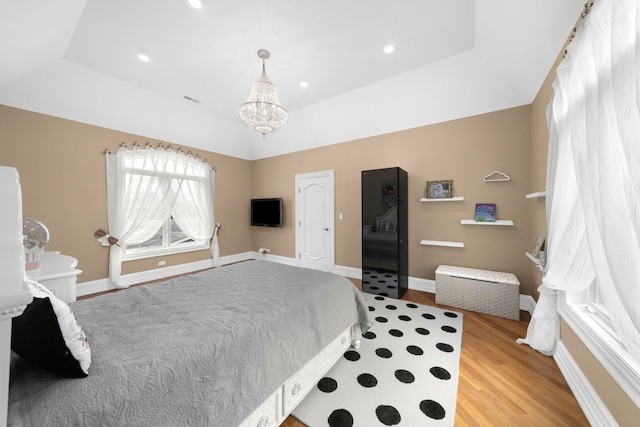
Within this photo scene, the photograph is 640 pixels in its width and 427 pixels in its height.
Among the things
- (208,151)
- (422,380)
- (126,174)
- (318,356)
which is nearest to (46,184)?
(126,174)

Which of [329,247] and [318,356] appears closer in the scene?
[318,356]

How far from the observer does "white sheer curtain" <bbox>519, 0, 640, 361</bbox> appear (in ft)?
3.06

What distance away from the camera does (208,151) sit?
4.79m

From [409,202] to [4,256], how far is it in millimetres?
3820

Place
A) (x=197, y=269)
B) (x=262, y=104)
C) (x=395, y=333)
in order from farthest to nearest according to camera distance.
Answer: (x=197, y=269) → (x=262, y=104) → (x=395, y=333)

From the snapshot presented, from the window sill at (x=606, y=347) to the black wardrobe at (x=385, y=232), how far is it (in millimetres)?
1741

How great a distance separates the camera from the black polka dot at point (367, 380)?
1.70 meters

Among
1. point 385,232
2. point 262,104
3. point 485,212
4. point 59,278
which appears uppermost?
point 262,104

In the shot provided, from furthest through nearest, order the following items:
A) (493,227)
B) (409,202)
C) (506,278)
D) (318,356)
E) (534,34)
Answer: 1. (409,202)
2. (493,227)
3. (506,278)
4. (534,34)
5. (318,356)

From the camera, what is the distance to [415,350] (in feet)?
6.87

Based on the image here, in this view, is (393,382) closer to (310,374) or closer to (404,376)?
(404,376)

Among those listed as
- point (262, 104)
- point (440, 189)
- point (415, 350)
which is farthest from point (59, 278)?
point (440, 189)

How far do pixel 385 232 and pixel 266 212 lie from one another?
301 cm

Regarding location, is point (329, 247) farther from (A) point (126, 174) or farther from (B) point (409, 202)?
(A) point (126, 174)
